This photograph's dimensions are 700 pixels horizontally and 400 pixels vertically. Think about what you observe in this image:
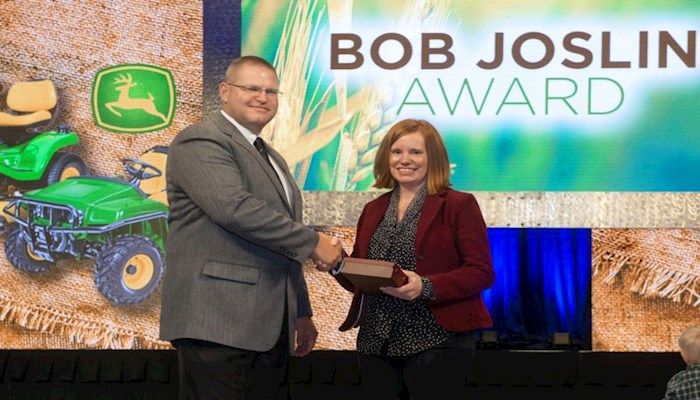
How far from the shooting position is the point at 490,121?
4336 mm

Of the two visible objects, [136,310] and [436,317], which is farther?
[136,310]

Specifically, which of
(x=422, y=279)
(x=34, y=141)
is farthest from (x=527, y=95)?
(x=34, y=141)

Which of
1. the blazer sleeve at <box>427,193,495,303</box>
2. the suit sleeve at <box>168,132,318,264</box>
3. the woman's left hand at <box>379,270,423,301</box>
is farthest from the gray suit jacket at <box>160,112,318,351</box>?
→ the blazer sleeve at <box>427,193,495,303</box>

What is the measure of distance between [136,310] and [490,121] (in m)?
1.83

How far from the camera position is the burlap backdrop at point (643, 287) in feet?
14.1

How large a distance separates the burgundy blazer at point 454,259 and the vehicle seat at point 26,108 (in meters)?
2.40

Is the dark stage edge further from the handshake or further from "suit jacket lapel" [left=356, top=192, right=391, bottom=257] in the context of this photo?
the handshake

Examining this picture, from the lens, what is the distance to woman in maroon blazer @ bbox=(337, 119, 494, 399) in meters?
2.68

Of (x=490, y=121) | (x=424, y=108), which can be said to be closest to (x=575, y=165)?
(x=490, y=121)

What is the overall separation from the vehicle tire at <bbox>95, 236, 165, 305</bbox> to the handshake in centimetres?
203

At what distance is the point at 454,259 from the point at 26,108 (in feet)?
8.68

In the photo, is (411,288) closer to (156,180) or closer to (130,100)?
(156,180)

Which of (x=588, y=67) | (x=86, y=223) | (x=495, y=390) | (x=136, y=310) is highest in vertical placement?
(x=588, y=67)

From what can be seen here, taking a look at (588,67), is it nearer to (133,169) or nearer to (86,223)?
(133,169)
